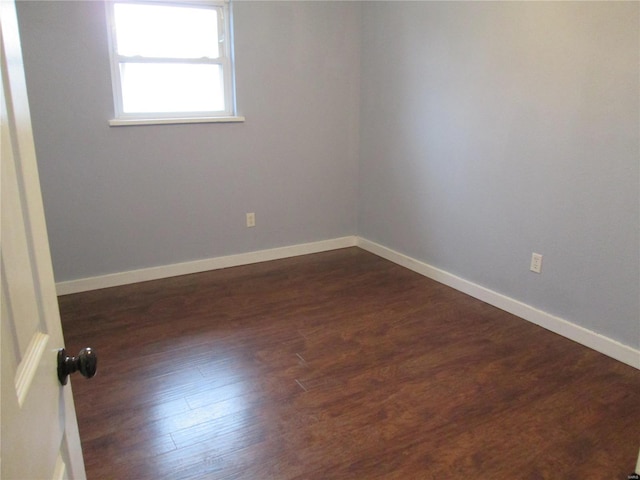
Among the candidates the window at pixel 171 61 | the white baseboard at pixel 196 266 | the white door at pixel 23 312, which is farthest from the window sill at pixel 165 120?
the white door at pixel 23 312

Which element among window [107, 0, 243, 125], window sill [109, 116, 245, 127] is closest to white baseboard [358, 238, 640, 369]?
window sill [109, 116, 245, 127]

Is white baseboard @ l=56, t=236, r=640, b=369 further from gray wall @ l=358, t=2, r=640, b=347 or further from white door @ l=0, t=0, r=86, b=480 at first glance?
white door @ l=0, t=0, r=86, b=480

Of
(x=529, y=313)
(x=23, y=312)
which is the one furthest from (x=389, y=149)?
(x=23, y=312)

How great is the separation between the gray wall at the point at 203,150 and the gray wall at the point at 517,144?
1.37 feet

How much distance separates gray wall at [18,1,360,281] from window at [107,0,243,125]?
0.31 feet

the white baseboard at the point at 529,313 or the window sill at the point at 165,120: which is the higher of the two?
the window sill at the point at 165,120

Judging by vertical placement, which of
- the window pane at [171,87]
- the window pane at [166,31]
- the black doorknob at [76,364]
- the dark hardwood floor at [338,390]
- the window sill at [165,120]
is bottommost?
the dark hardwood floor at [338,390]

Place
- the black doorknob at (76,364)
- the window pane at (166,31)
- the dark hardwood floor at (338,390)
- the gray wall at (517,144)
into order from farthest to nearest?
1. the window pane at (166,31)
2. the gray wall at (517,144)
3. the dark hardwood floor at (338,390)
4. the black doorknob at (76,364)

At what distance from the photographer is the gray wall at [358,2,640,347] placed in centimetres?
241

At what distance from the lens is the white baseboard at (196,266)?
338 centimetres

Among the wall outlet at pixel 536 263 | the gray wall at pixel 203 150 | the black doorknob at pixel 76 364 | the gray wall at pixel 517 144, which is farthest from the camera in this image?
the gray wall at pixel 203 150

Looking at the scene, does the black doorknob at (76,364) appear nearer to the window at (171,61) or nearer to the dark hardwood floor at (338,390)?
the dark hardwood floor at (338,390)

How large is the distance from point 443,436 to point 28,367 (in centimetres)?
168

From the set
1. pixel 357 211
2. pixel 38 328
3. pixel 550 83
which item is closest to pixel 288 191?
pixel 357 211
